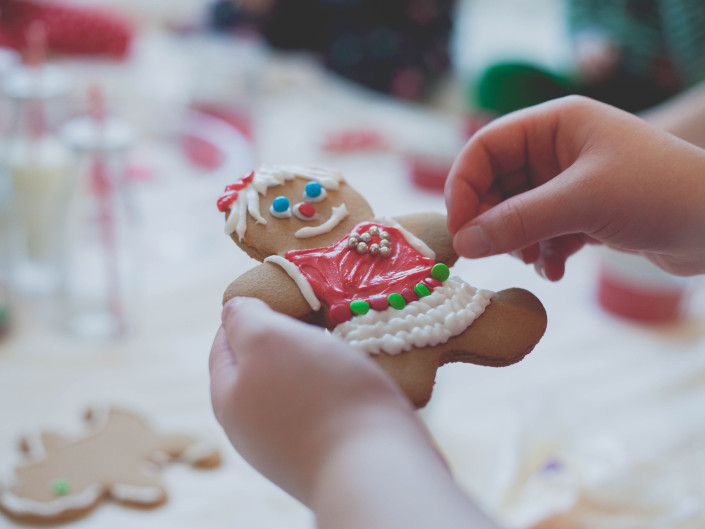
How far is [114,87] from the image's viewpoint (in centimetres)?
131

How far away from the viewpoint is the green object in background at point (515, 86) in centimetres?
133

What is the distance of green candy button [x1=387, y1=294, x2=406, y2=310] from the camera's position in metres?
0.43

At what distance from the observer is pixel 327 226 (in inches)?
18.6

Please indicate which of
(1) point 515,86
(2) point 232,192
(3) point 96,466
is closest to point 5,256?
(3) point 96,466

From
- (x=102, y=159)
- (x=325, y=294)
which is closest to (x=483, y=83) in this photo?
(x=102, y=159)

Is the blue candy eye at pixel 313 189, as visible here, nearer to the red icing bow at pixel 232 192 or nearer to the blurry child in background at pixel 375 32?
the red icing bow at pixel 232 192

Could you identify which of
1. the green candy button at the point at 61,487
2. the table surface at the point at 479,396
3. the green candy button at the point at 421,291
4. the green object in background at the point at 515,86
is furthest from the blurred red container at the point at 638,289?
the green candy button at the point at 61,487

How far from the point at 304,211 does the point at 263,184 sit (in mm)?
33

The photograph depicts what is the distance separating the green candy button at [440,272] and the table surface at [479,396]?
0.14 feet

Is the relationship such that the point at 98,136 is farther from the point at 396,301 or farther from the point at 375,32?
the point at 375,32

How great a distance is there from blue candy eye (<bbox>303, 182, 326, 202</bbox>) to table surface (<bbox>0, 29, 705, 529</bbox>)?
6 centimetres

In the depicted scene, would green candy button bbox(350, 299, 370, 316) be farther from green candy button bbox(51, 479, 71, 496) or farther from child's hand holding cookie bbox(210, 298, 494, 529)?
green candy button bbox(51, 479, 71, 496)

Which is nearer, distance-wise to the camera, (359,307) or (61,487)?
(359,307)

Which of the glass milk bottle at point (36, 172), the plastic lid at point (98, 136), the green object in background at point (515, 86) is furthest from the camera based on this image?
the green object in background at point (515, 86)
